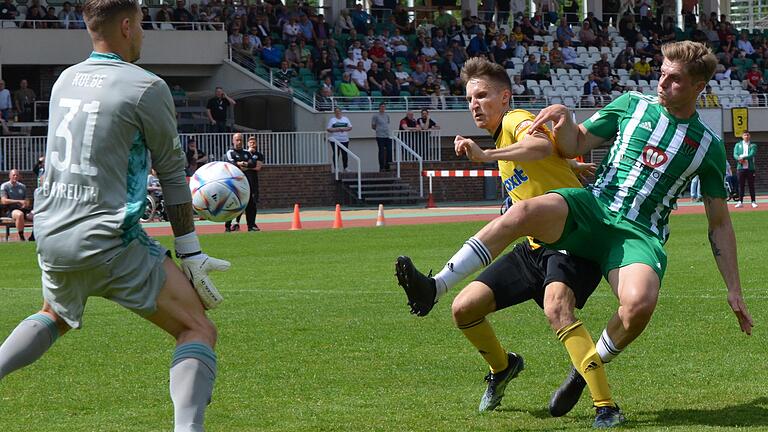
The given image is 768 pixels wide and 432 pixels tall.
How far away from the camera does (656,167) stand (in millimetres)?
6559

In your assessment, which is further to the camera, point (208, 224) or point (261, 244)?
point (208, 224)

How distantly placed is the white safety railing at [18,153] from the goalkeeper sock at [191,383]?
2633 centimetres

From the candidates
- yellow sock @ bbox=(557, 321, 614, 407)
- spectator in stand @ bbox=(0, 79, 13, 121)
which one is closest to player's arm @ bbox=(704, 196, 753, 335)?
yellow sock @ bbox=(557, 321, 614, 407)

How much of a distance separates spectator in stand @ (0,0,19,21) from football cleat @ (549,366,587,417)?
29.9 m

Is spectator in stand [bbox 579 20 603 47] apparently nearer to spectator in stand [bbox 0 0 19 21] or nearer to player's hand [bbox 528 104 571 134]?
spectator in stand [bbox 0 0 19 21]

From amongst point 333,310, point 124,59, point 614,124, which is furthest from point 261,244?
point 124,59

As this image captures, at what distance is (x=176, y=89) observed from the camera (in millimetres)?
35125

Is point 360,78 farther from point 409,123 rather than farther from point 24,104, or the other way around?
point 24,104

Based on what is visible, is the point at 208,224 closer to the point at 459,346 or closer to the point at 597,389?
the point at 459,346

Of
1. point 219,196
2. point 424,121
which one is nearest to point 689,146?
point 219,196

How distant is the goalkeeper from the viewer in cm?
503

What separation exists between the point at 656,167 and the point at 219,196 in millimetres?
2275

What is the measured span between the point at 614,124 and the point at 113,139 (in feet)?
9.70

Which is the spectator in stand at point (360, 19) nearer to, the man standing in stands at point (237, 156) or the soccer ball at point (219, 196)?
the man standing in stands at point (237, 156)
